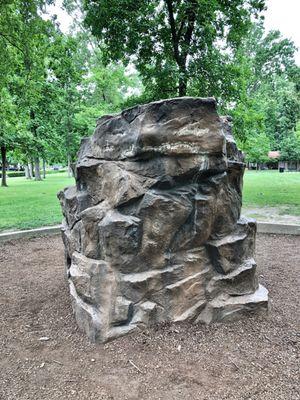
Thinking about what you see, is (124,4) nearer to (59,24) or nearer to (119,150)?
(59,24)

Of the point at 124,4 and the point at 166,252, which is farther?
the point at 124,4

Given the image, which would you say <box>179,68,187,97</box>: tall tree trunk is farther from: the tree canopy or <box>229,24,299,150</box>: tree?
<box>229,24,299,150</box>: tree

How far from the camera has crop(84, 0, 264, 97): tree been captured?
9508mm

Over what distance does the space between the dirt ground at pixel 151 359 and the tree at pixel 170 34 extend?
312 inches

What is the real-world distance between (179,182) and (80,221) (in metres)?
1.15

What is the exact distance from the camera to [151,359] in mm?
2775

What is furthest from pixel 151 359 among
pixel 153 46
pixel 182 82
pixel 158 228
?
pixel 153 46

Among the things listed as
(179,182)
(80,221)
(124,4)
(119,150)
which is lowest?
(80,221)

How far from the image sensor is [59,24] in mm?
9797

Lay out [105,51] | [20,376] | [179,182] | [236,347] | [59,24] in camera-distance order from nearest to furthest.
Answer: [20,376] → [236,347] → [179,182] → [59,24] → [105,51]

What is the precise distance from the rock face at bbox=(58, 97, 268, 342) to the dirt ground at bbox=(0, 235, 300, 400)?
19 centimetres

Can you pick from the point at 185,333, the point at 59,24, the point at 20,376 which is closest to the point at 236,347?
the point at 185,333

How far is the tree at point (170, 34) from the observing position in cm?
951

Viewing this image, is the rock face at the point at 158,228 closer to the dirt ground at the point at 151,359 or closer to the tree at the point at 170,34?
the dirt ground at the point at 151,359
